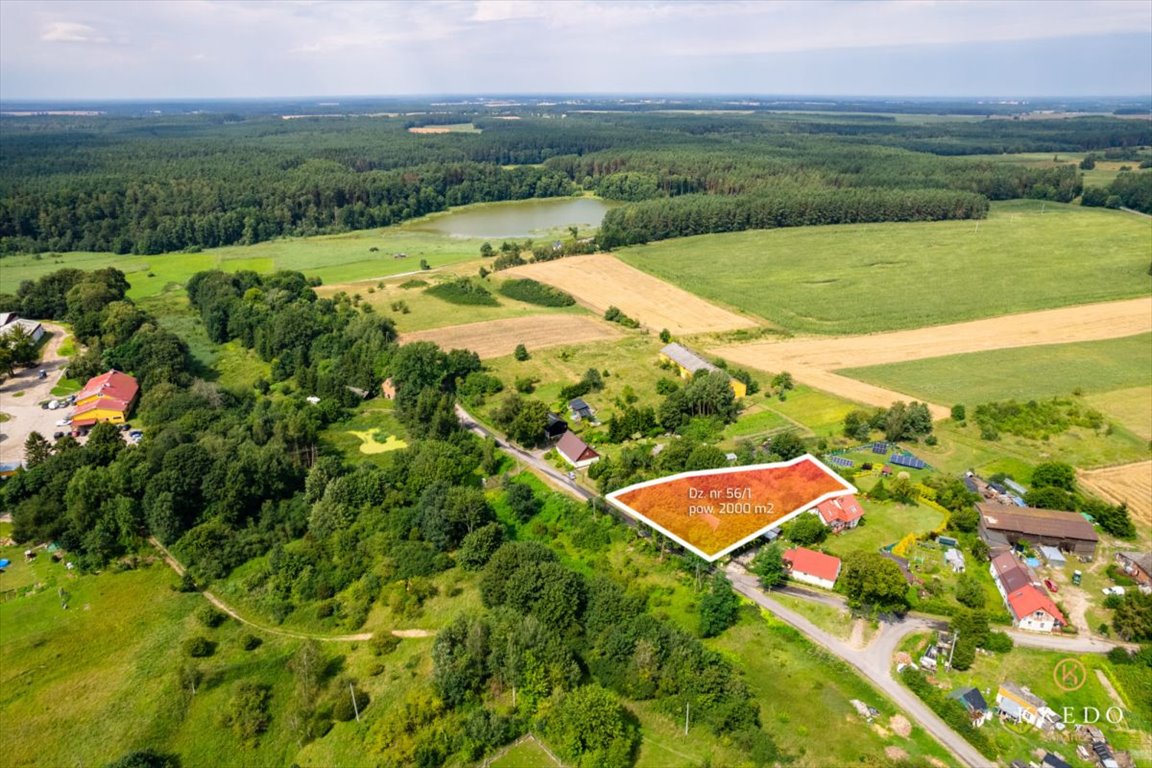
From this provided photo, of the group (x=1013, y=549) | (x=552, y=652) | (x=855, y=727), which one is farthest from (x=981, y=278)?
(x=552, y=652)

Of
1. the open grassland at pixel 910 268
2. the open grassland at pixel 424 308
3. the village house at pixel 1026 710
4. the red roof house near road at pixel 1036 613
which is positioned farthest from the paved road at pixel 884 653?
the open grassland at pixel 424 308

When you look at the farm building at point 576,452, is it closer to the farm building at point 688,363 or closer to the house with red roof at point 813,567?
the farm building at point 688,363

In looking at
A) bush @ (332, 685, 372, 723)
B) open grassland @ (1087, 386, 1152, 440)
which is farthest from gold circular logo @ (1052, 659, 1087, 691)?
bush @ (332, 685, 372, 723)

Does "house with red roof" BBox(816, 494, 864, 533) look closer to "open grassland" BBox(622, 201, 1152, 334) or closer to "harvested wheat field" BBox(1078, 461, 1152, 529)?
"harvested wheat field" BBox(1078, 461, 1152, 529)

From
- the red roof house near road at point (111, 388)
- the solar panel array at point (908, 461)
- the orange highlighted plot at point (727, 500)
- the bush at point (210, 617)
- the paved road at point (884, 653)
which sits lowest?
the bush at point (210, 617)

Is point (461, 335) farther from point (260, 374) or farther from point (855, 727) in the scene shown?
point (855, 727)
